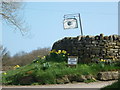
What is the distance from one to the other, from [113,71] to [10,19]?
705 centimetres

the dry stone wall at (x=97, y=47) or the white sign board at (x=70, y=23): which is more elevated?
the white sign board at (x=70, y=23)

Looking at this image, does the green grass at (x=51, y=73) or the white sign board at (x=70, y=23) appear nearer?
the green grass at (x=51, y=73)

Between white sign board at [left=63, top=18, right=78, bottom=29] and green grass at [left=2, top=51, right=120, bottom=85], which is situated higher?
white sign board at [left=63, top=18, right=78, bottom=29]

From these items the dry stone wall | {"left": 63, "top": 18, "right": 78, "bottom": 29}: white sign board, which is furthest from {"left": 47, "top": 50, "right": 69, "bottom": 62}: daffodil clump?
{"left": 63, "top": 18, "right": 78, "bottom": 29}: white sign board

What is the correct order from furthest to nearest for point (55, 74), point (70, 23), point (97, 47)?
point (70, 23) < point (97, 47) < point (55, 74)

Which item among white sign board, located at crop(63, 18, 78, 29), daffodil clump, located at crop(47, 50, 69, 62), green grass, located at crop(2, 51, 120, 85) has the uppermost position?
white sign board, located at crop(63, 18, 78, 29)

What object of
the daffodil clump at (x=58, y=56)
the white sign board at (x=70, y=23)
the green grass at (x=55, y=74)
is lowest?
the green grass at (x=55, y=74)

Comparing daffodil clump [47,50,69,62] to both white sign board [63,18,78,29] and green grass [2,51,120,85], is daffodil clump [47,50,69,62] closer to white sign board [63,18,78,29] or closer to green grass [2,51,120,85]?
green grass [2,51,120,85]

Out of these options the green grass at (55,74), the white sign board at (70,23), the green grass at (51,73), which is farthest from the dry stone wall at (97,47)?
the white sign board at (70,23)

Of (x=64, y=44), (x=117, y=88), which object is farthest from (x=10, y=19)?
(x=117, y=88)

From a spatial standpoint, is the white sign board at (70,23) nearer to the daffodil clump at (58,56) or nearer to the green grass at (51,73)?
the daffodil clump at (58,56)

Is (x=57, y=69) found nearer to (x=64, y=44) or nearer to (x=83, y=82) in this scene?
(x=83, y=82)

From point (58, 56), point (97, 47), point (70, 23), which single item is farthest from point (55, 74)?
point (70, 23)

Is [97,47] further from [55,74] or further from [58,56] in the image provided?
[55,74]
